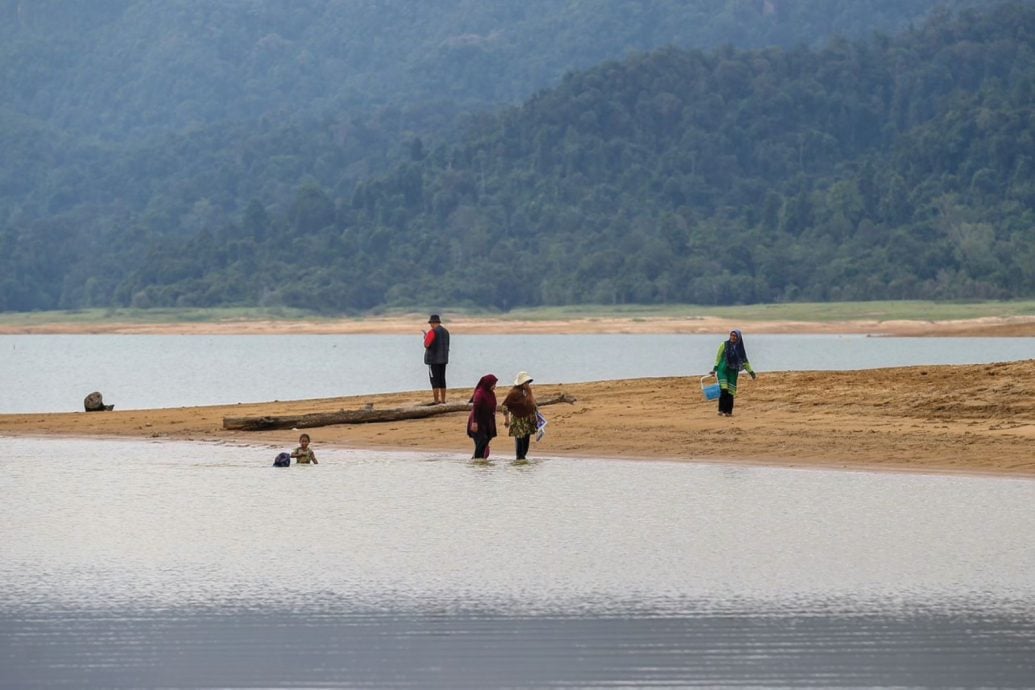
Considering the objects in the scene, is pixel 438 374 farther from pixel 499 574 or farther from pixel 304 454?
pixel 499 574

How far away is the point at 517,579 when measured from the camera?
636 inches

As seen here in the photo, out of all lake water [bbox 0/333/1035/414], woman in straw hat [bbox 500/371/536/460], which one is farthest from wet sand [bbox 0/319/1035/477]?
lake water [bbox 0/333/1035/414]

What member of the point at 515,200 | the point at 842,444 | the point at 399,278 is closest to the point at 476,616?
the point at 842,444

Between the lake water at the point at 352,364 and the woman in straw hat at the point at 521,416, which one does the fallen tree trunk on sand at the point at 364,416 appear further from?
the lake water at the point at 352,364

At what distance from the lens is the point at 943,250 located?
162 meters

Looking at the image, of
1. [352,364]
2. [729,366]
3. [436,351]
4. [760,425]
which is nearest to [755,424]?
[760,425]

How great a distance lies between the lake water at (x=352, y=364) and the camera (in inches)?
2384

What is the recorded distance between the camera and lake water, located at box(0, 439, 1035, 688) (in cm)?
1250

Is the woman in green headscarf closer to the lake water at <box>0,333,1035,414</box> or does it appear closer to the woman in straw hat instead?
the woman in straw hat

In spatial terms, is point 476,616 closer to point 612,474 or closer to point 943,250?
point 612,474

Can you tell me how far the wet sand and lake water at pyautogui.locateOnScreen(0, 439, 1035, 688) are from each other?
6.01 feet

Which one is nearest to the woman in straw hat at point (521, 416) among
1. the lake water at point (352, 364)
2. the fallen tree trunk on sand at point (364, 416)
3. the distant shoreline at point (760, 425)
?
the distant shoreline at point (760, 425)

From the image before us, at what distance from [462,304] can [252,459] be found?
466 feet

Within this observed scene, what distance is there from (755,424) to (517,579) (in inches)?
549
